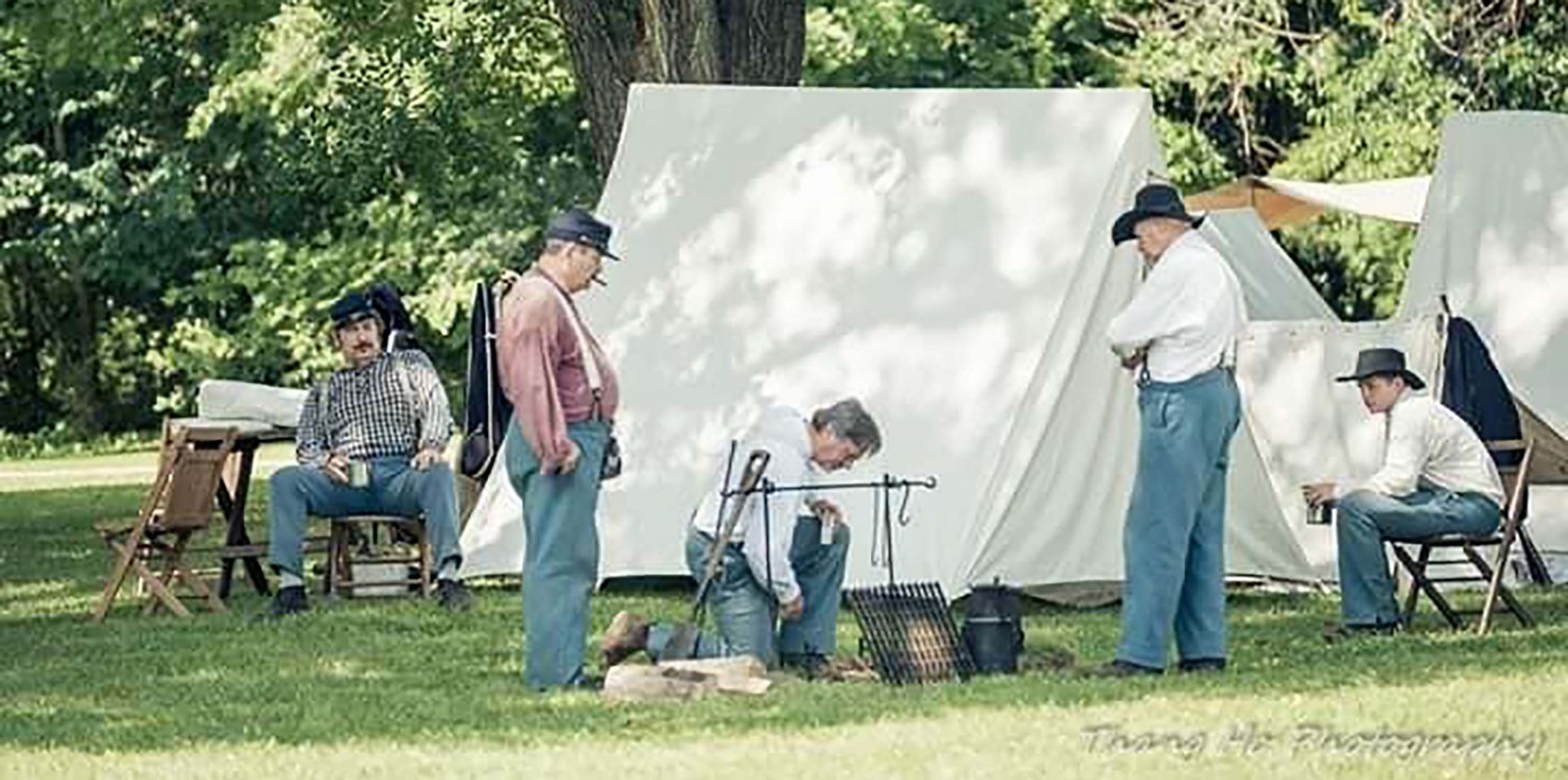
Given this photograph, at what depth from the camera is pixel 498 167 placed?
72.7 feet

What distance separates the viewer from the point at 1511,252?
1380 cm

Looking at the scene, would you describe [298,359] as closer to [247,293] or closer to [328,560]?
[247,293]

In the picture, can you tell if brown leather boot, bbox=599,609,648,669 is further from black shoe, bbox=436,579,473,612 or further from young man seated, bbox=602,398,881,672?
black shoe, bbox=436,579,473,612

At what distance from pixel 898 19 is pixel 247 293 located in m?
8.44

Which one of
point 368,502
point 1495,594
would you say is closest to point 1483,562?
point 1495,594

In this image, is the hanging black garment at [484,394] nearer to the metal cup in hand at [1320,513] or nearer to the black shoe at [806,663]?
the metal cup in hand at [1320,513]

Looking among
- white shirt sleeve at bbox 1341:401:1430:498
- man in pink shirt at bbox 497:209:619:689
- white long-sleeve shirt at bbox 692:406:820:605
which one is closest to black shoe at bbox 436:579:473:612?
man in pink shirt at bbox 497:209:619:689

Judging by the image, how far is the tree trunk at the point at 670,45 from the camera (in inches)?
617

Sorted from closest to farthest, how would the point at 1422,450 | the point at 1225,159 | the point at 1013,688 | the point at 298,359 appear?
the point at 1013,688 < the point at 1422,450 < the point at 1225,159 < the point at 298,359

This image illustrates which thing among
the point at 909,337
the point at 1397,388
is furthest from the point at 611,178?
the point at 1397,388

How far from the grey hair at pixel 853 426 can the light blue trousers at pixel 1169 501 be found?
0.81 metres

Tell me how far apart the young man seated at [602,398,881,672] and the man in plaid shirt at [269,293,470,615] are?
106 inches

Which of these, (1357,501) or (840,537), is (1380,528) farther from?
(840,537)

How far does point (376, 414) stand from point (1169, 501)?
404cm
